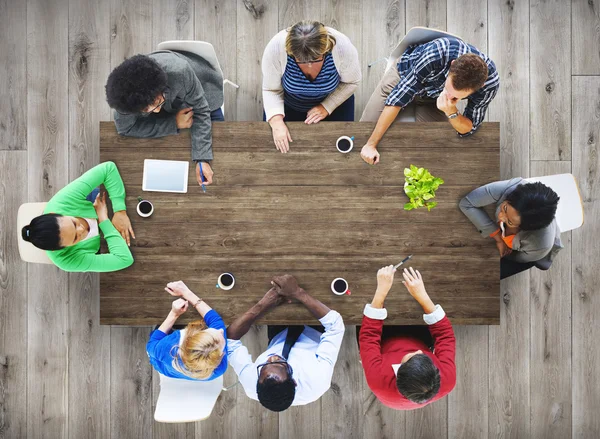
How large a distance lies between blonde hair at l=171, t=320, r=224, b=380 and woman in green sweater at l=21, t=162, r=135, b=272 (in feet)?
1.51

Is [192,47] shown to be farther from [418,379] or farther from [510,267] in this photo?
[510,267]

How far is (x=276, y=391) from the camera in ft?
5.73

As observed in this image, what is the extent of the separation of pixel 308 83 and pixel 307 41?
0.98 feet

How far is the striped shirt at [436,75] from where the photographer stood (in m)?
1.80

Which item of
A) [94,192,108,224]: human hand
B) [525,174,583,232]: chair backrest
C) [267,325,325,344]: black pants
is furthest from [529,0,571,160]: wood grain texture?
[94,192,108,224]: human hand

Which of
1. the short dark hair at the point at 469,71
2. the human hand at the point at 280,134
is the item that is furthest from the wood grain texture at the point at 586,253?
the human hand at the point at 280,134

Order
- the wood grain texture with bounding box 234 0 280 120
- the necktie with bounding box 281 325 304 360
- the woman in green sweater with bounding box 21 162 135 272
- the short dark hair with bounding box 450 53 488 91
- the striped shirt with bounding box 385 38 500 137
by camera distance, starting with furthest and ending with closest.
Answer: the wood grain texture with bounding box 234 0 280 120, the necktie with bounding box 281 325 304 360, the woman in green sweater with bounding box 21 162 135 272, the striped shirt with bounding box 385 38 500 137, the short dark hair with bounding box 450 53 488 91

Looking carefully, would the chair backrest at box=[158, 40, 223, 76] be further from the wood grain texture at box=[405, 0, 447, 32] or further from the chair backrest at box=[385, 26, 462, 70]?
the wood grain texture at box=[405, 0, 447, 32]

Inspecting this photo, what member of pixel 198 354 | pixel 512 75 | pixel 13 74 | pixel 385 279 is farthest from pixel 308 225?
pixel 13 74

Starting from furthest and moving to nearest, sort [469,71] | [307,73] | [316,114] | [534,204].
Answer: [316,114] → [307,73] → [534,204] → [469,71]

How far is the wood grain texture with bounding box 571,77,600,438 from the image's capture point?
103 inches

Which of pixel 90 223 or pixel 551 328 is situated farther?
pixel 551 328

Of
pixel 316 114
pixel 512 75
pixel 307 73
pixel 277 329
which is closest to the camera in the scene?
pixel 307 73

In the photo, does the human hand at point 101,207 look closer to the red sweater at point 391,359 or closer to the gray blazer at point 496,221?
the red sweater at point 391,359
